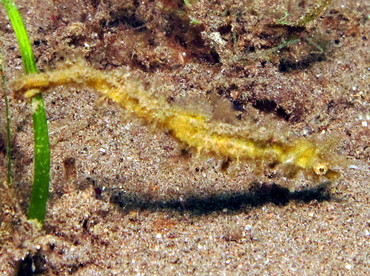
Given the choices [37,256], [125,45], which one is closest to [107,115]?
[125,45]

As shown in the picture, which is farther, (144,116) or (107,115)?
(107,115)

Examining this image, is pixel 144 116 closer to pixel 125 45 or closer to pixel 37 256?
pixel 37 256

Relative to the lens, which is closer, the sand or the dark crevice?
the sand

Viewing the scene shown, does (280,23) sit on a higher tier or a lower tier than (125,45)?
higher

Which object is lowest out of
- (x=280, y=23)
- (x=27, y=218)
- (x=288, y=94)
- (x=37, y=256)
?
(x=37, y=256)

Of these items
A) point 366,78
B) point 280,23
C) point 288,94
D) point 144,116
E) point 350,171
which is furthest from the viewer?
point 366,78

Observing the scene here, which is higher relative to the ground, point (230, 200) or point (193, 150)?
point (193, 150)

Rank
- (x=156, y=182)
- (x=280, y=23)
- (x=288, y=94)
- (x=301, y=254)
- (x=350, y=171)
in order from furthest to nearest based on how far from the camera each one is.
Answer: (x=280, y=23) < (x=288, y=94) < (x=350, y=171) < (x=156, y=182) < (x=301, y=254)

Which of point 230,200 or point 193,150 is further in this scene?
point 230,200

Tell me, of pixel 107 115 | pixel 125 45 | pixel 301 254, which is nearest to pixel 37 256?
pixel 107 115

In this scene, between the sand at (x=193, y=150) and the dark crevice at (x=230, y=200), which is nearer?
the sand at (x=193, y=150)
